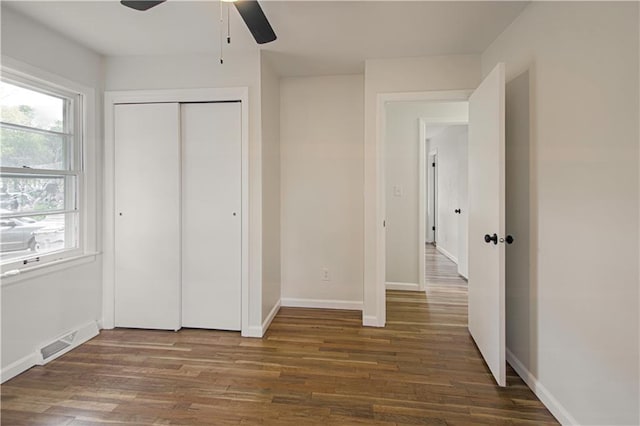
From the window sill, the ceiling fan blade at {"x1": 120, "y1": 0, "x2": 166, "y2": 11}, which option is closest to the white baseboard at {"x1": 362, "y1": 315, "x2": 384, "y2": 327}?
the window sill

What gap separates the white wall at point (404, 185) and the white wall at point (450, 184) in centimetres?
120

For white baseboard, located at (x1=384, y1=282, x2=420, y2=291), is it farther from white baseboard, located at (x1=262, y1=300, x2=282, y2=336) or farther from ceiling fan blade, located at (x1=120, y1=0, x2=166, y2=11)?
ceiling fan blade, located at (x1=120, y1=0, x2=166, y2=11)

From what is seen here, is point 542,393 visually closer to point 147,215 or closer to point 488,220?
point 488,220

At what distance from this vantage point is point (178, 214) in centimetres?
279

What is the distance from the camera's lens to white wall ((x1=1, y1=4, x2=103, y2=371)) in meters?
2.09

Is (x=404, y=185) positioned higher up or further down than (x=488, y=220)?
higher up

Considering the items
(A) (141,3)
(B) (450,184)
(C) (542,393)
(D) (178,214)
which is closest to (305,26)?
(A) (141,3)

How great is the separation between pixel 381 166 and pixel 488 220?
1021 millimetres

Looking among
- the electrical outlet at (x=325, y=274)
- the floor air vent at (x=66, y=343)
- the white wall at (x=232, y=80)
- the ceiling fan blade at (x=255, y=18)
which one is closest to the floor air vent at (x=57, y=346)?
the floor air vent at (x=66, y=343)

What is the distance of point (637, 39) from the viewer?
1.25 meters

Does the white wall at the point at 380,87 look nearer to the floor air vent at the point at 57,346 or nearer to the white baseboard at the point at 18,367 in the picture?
the floor air vent at the point at 57,346

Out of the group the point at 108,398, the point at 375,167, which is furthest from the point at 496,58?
the point at 108,398

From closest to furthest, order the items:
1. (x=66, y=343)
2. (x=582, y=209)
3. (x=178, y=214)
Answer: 1. (x=582, y=209)
2. (x=66, y=343)
3. (x=178, y=214)

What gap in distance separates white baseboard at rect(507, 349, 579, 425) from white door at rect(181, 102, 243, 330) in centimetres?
216
